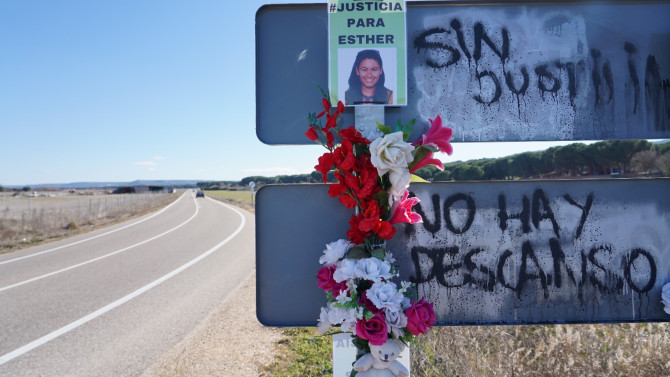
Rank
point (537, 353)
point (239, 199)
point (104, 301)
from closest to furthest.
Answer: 1. point (537, 353)
2. point (104, 301)
3. point (239, 199)

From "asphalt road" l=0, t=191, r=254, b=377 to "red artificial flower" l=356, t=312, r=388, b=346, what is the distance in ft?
10.2

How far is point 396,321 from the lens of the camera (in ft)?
5.83

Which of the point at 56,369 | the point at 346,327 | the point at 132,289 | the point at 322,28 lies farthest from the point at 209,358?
the point at 132,289

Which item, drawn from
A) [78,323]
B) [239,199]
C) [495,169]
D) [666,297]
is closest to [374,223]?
[666,297]

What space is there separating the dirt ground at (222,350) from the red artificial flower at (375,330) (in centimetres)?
204

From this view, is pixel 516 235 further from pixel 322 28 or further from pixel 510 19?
pixel 322 28

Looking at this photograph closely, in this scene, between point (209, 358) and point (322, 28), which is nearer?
point (322, 28)

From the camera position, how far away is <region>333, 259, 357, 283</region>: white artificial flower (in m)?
1.76

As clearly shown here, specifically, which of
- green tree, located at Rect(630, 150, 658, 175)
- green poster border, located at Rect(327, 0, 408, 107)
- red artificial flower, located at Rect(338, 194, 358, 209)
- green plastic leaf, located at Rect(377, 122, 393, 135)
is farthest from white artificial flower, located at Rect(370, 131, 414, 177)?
green tree, located at Rect(630, 150, 658, 175)

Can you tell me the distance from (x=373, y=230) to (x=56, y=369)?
3.87 meters

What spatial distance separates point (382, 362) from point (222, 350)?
8.62 ft

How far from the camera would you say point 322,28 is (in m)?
2.21

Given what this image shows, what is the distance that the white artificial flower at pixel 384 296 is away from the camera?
5.62 feet

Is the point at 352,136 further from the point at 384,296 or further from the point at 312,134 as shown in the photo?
the point at 384,296
